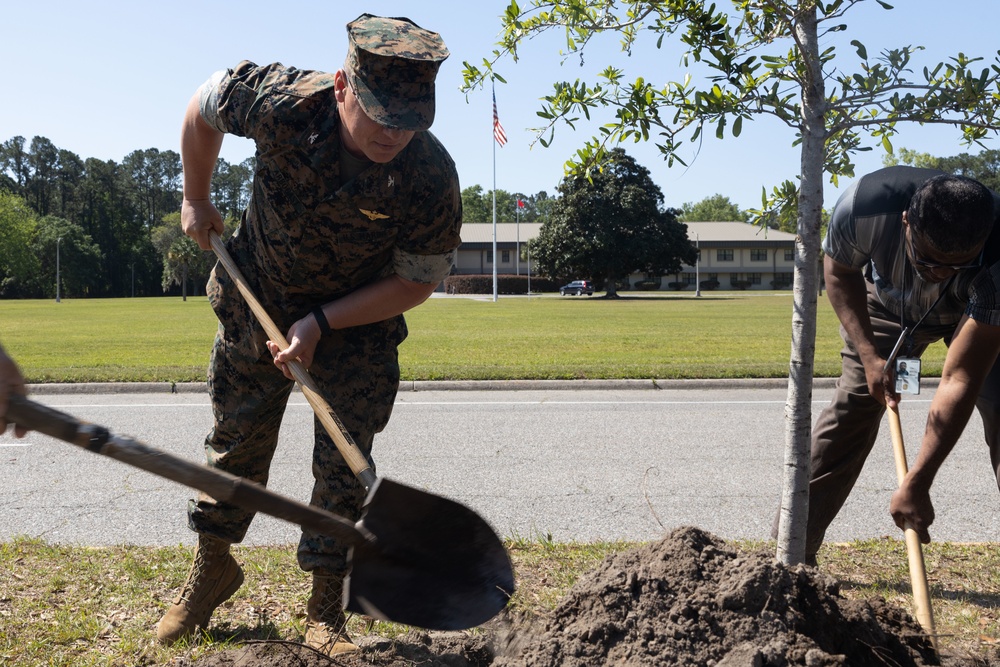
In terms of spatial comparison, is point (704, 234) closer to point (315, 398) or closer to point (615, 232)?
point (615, 232)

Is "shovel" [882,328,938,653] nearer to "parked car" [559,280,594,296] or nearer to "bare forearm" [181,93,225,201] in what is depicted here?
"bare forearm" [181,93,225,201]

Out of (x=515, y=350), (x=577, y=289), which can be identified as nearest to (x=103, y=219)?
(x=577, y=289)

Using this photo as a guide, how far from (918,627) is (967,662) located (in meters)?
0.19

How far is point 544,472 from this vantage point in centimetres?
595

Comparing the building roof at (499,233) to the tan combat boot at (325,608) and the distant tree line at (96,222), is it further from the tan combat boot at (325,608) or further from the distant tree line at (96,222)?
the tan combat boot at (325,608)

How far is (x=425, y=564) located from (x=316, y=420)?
709 millimetres

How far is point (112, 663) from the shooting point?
285 cm

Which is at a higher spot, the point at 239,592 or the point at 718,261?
the point at 718,261

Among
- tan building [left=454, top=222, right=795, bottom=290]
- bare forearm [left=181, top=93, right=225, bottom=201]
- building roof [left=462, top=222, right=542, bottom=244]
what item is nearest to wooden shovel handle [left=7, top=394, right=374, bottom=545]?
bare forearm [left=181, top=93, right=225, bottom=201]

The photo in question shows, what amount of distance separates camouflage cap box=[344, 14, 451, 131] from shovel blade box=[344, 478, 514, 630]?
1085 millimetres

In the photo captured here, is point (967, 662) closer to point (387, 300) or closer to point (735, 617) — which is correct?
point (735, 617)

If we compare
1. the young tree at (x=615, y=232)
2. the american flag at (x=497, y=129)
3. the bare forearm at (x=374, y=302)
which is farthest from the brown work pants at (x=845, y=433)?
the young tree at (x=615, y=232)

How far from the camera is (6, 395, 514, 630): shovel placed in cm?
246

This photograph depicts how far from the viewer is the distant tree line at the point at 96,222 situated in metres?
75.4
